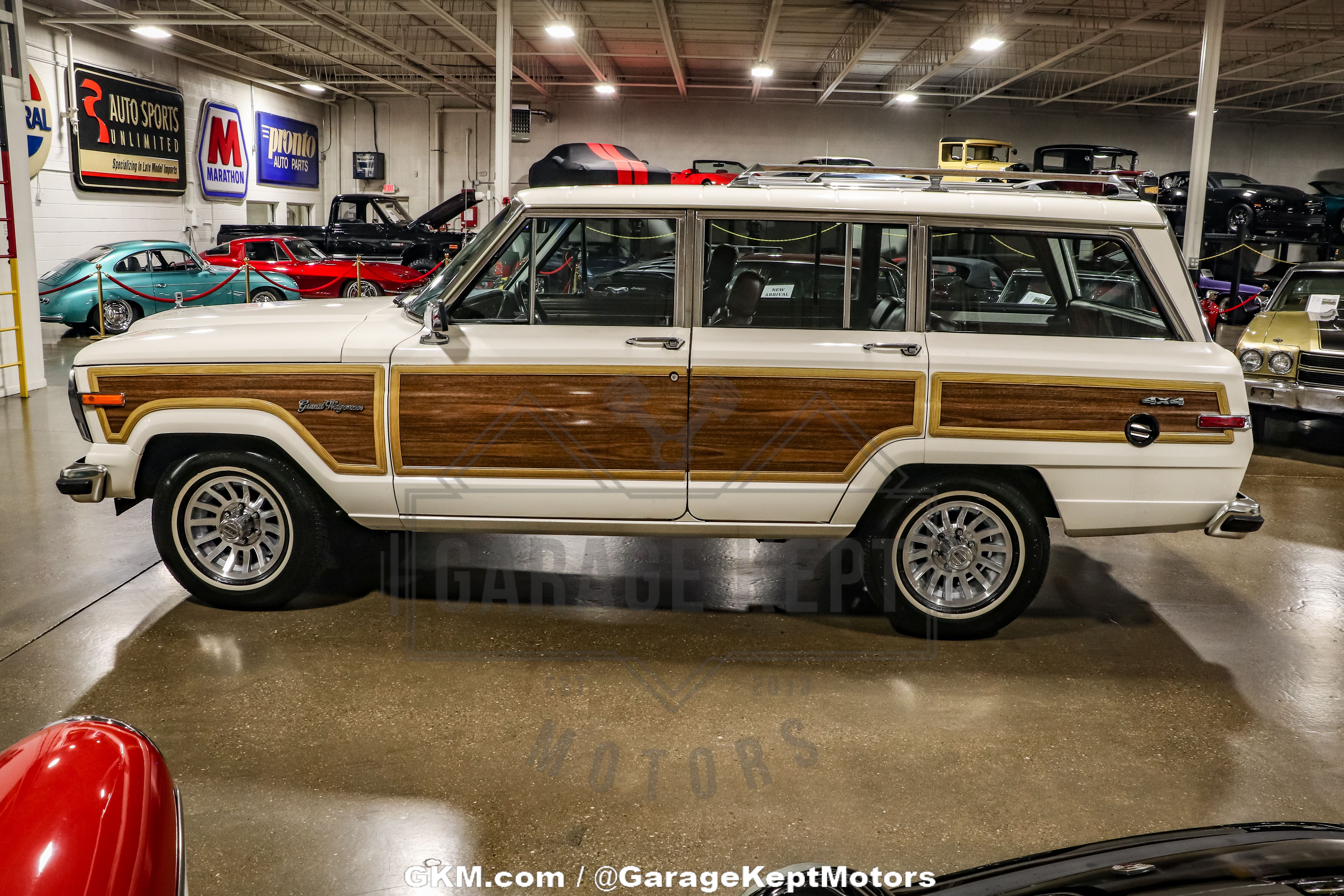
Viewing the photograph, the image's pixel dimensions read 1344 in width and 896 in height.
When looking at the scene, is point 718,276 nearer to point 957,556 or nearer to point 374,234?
point 957,556

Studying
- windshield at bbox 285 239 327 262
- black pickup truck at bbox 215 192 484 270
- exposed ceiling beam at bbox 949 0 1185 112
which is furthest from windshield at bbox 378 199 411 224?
exposed ceiling beam at bbox 949 0 1185 112

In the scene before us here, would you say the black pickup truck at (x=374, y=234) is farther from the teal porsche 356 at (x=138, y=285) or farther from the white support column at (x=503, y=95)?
the white support column at (x=503, y=95)

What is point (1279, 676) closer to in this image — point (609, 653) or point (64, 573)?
point (609, 653)

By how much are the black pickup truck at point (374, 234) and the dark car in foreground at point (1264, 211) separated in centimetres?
1428

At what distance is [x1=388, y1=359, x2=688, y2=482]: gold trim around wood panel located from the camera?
13.9 feet

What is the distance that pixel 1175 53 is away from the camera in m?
19.6

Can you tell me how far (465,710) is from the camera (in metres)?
3.71

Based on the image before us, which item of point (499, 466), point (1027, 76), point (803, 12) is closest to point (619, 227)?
point (499, 466)

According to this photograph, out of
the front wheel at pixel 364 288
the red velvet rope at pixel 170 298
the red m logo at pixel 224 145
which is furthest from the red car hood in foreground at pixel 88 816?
the red m logo at pixel 224 145

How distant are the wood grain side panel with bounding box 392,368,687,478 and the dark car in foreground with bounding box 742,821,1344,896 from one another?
254 cm

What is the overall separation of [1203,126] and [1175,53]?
8.35m

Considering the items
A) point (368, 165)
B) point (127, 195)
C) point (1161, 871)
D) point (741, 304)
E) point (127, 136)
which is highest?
point (368, 165)

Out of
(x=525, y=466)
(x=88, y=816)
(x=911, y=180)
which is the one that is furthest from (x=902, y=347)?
(x=88, y=816)

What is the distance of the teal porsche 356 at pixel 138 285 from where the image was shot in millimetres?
14352
